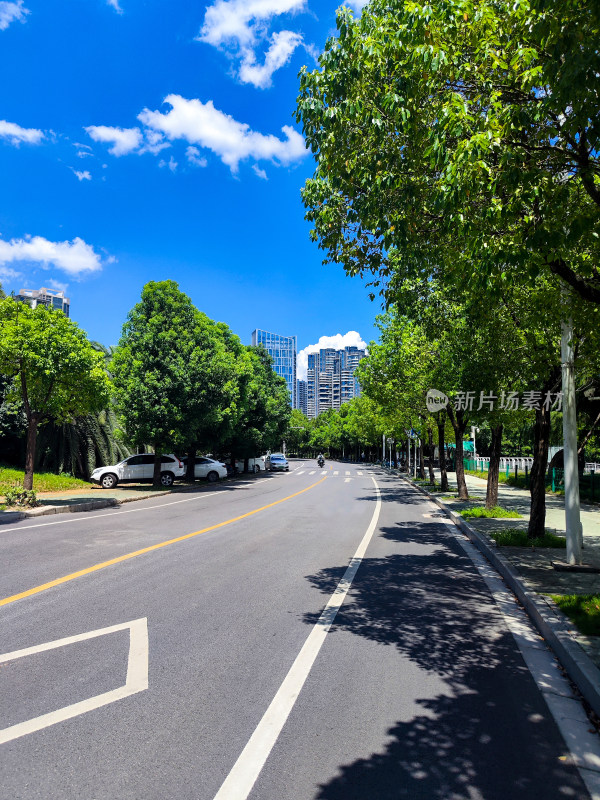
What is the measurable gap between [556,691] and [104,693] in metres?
3.43

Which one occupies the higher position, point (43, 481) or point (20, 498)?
point (20, 498)

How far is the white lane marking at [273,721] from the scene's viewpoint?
297cm

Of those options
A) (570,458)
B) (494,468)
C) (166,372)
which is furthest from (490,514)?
(166,372)

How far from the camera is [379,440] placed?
77.0 meters

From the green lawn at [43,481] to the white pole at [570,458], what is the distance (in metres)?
19.3

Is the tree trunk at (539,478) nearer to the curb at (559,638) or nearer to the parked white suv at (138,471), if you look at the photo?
the curb at (559,638)

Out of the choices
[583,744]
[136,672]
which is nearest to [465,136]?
[583,744]

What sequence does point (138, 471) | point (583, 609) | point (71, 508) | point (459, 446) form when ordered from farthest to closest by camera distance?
point (138, 471) < point (459, 446) < point (71, 508) < point (583, 609)

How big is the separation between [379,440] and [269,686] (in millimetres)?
73741

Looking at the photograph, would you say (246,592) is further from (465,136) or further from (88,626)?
(465,136)

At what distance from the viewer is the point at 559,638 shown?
5137mm

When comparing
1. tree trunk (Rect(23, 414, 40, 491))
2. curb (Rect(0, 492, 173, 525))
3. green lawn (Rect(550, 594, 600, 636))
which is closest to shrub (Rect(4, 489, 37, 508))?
tree trunk (Rect(23, 414, 40, 491))

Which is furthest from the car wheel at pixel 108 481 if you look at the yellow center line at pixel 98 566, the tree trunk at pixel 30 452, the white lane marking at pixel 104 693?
the white lane marking at pixel 104 693

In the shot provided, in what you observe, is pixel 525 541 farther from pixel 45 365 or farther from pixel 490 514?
pixel 45 365
